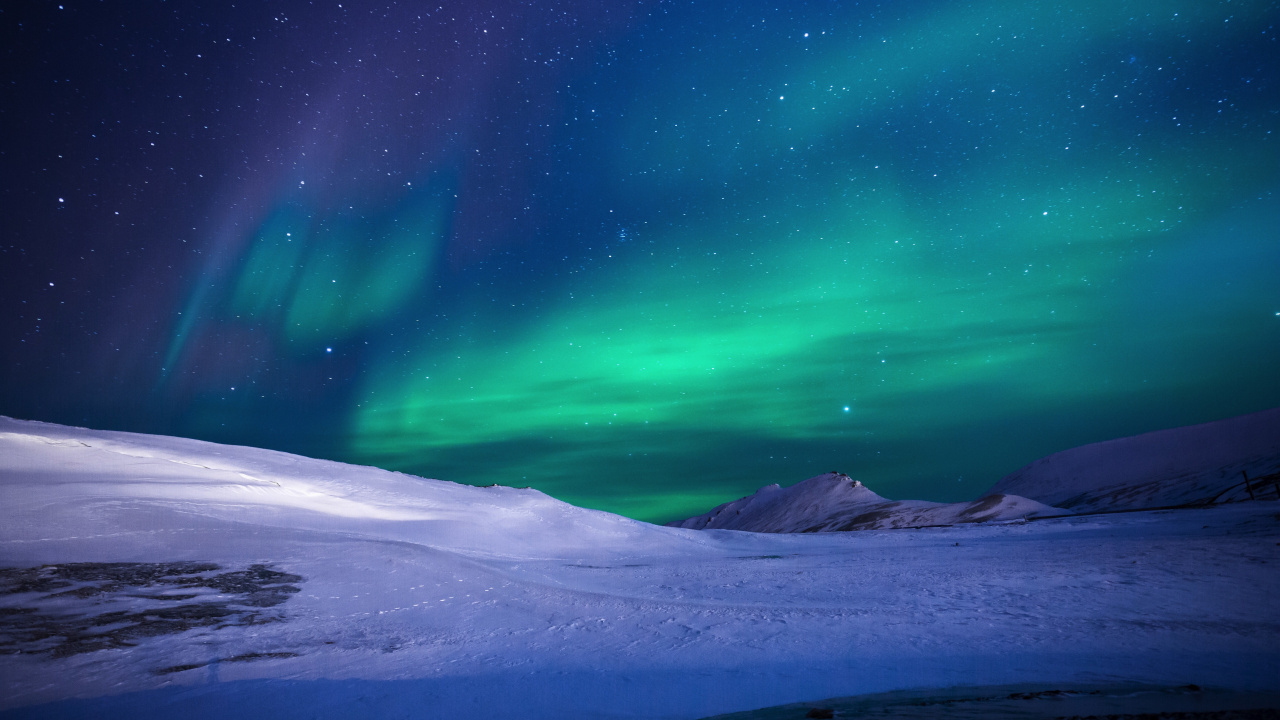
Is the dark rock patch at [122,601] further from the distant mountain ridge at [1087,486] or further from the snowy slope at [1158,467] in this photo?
the snowy slope at [1158,467]

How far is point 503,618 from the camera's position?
6.64 meters

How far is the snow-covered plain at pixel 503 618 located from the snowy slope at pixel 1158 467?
5072 centimetres

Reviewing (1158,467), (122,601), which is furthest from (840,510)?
(122,601)

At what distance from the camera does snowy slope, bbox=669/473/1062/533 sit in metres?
44.4

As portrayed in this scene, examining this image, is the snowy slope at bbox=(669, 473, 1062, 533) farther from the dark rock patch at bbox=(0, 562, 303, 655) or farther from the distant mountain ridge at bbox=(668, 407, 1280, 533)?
the dark rock patch at bbox=(0, 562, 303, 655)

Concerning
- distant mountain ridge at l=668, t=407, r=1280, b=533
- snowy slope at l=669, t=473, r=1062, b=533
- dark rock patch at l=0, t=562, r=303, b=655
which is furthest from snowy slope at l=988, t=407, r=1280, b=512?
dark rock patch at l=0, t=562, r=303, b=655

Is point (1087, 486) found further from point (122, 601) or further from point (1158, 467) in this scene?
point (122, 601)

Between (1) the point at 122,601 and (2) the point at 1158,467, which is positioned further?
(2) the point at 1158,467

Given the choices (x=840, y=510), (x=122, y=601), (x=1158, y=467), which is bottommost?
(x=840, y=510)

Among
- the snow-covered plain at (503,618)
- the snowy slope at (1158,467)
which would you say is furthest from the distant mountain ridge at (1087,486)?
the snow-covered plain at (503,618)

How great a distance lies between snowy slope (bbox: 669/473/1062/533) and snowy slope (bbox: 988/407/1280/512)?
632 inches

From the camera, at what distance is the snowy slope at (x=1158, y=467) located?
55375mm

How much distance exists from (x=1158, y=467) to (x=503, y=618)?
297 ft

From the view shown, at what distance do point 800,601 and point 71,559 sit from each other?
884cm
